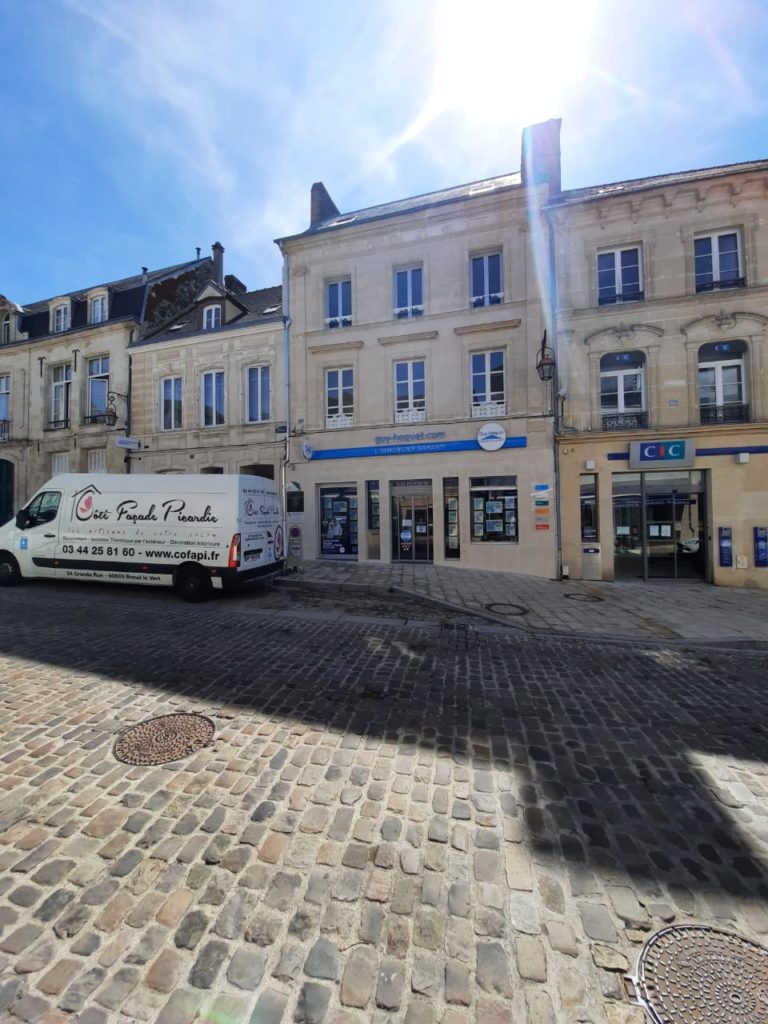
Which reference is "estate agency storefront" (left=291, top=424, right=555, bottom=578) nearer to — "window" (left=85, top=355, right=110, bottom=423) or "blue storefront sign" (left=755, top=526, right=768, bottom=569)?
"blue storefront sign" (left=755, top=526, right=768, bottom=569)

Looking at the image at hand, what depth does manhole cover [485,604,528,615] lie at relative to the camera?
26.7 ft

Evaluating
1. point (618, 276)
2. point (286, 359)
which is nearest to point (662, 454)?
point (618, 276)

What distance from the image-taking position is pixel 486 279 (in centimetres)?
1362

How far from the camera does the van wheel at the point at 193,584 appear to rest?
8680mm

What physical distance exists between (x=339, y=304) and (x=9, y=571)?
39.6 ft

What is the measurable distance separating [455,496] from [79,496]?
9.64 meters

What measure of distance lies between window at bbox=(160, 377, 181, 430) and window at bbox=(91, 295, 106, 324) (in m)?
5.20

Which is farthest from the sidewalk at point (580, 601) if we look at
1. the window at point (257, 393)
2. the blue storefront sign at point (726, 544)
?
the window at point (257, 393)

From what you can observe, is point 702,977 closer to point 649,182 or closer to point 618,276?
point 618,276

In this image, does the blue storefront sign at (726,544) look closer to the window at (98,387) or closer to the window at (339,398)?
the window at (339,398)

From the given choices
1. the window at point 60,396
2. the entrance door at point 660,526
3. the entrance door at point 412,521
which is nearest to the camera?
the entrance door at point 660,526

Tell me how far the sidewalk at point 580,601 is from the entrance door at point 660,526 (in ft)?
2.04

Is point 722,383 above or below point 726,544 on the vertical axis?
above

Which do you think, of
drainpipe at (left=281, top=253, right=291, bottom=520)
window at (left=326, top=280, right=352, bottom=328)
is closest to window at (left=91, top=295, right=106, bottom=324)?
drainpipe at (left=281, top=253, right=291, bottom=520)
